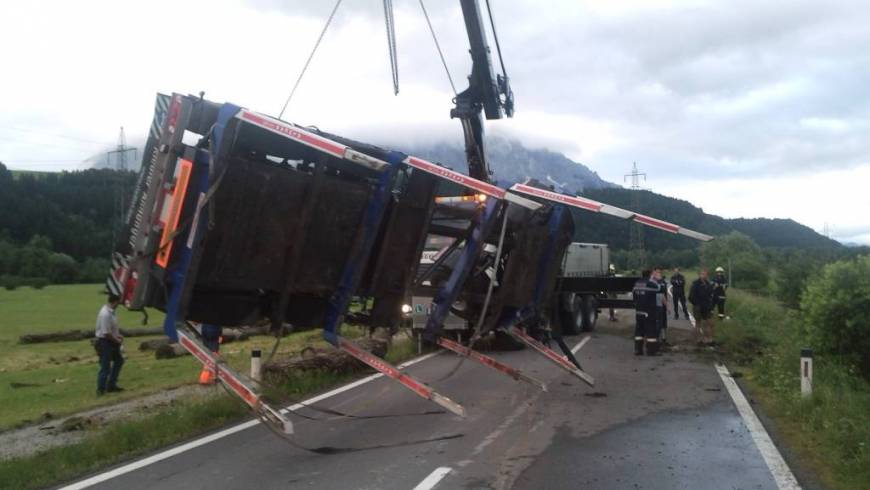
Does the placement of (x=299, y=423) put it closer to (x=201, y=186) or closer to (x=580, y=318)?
(x=201, y=186)

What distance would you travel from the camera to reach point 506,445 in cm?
727

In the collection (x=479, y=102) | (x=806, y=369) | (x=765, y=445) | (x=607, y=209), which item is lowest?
(x=765, y=445)

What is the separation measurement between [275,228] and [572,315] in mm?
12760

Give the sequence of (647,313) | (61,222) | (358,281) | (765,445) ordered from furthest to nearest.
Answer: (61,222)
(647,313)
(765,445)
(358,281)

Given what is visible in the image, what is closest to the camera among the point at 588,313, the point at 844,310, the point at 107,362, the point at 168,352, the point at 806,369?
the point at 806,369

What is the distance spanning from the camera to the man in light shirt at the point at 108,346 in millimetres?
11031

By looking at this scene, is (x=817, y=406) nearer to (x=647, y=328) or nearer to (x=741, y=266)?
(x=647, y=328)

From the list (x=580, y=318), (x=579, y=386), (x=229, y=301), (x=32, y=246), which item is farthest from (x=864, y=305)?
(x=32, y=246)

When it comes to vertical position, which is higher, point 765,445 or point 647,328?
point 647,328

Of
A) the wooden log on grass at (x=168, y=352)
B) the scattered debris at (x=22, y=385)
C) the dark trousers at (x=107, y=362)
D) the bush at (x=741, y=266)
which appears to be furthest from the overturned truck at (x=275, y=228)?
the bush at (x=741, y=266)

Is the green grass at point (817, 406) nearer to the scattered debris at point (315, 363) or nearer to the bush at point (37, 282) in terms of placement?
the scattered debris at point (315, 363)

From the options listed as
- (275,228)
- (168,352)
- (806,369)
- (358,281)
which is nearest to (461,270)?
(358,281)

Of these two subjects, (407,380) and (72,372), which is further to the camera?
(72,372)

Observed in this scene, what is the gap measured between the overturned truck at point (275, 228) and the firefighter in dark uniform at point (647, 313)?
713 centimetres
